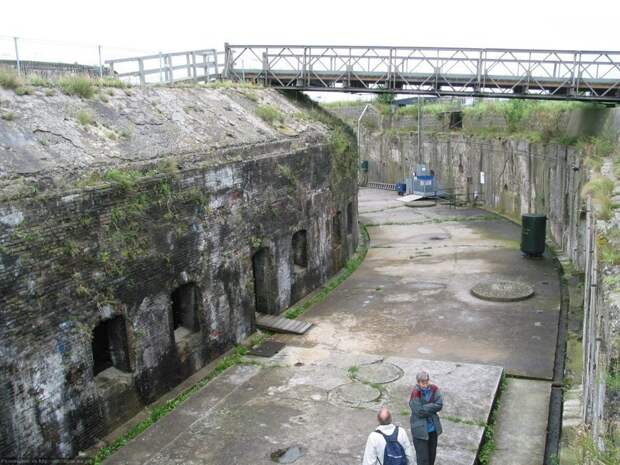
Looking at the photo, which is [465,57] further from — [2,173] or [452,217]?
[2,173]

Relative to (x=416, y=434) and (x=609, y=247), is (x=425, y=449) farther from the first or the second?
(x=609, y=247)

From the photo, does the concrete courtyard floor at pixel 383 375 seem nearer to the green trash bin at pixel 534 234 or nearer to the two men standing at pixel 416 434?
the green trash bin at pixel 534 234

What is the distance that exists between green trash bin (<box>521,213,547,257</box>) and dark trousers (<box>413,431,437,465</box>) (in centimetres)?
1304

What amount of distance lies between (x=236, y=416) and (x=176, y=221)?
3575 millimetres

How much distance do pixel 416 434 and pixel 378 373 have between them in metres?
4.14

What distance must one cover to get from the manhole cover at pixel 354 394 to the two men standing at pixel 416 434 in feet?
9.80

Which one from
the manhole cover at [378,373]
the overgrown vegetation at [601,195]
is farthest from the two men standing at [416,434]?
the overgrown vegetation at [601,195]

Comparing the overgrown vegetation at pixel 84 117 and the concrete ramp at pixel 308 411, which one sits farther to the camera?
the overgrown vegetation at pixel 84 117

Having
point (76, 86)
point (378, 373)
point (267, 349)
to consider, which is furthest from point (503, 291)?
point (76, 86)

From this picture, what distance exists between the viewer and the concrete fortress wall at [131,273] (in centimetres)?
856

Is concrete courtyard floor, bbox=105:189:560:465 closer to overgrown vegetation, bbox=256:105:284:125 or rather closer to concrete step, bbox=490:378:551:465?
concrete step, bbox=490:378:551:465

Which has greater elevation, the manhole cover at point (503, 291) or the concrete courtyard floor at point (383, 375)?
the manhole cover at point (503, 291)

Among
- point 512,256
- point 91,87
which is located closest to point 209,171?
point 91,87

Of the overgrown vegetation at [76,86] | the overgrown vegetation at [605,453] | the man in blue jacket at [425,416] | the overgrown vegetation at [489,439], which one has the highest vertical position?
the overgrown vegetation at [76,86]
